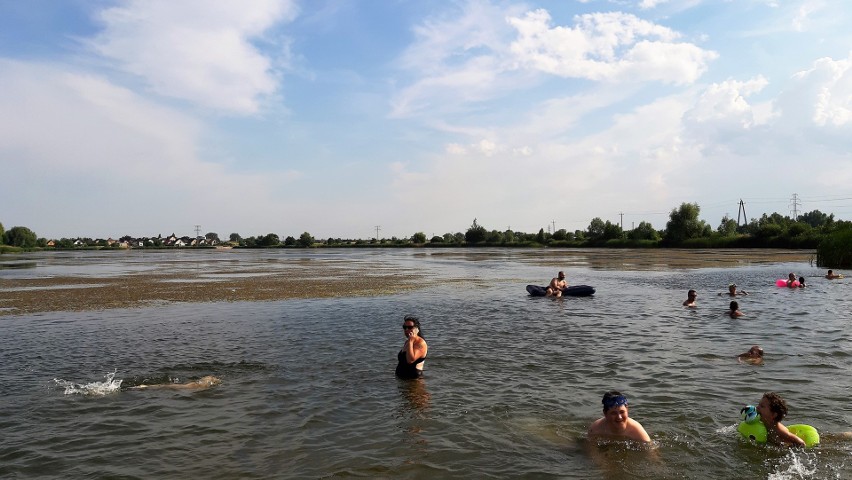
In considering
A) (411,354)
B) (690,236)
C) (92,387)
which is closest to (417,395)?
(411,354)

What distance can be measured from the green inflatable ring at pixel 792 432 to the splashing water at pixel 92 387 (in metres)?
12.7

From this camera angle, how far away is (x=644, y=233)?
429 ft

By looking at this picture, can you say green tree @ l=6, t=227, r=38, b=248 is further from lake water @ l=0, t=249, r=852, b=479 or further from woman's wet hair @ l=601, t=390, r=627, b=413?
woman's wet hair @ l=601, t=390, r=627, b=413

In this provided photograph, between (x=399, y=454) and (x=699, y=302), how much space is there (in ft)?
73.6

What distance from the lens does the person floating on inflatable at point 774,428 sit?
8.30 metres

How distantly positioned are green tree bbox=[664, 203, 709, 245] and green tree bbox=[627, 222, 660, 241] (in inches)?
253

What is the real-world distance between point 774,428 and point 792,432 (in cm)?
40

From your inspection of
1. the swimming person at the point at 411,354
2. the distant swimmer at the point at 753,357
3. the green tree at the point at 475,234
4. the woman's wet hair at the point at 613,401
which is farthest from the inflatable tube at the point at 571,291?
the green tree at the point at 475,234

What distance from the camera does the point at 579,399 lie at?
10.8 m

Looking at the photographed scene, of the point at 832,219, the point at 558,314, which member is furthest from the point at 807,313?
the point at 832,219

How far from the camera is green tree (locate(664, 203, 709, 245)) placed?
118062mm

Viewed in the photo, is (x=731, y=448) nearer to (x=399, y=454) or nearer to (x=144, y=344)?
(x=399, y=454)

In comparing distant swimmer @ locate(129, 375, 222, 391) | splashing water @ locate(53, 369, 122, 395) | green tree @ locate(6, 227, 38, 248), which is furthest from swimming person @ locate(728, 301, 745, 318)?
green tree @ locate(6, 227, 38, 248)

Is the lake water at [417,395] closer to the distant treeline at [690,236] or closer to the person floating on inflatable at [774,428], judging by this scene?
the person floating on inflatable at [774,428]
